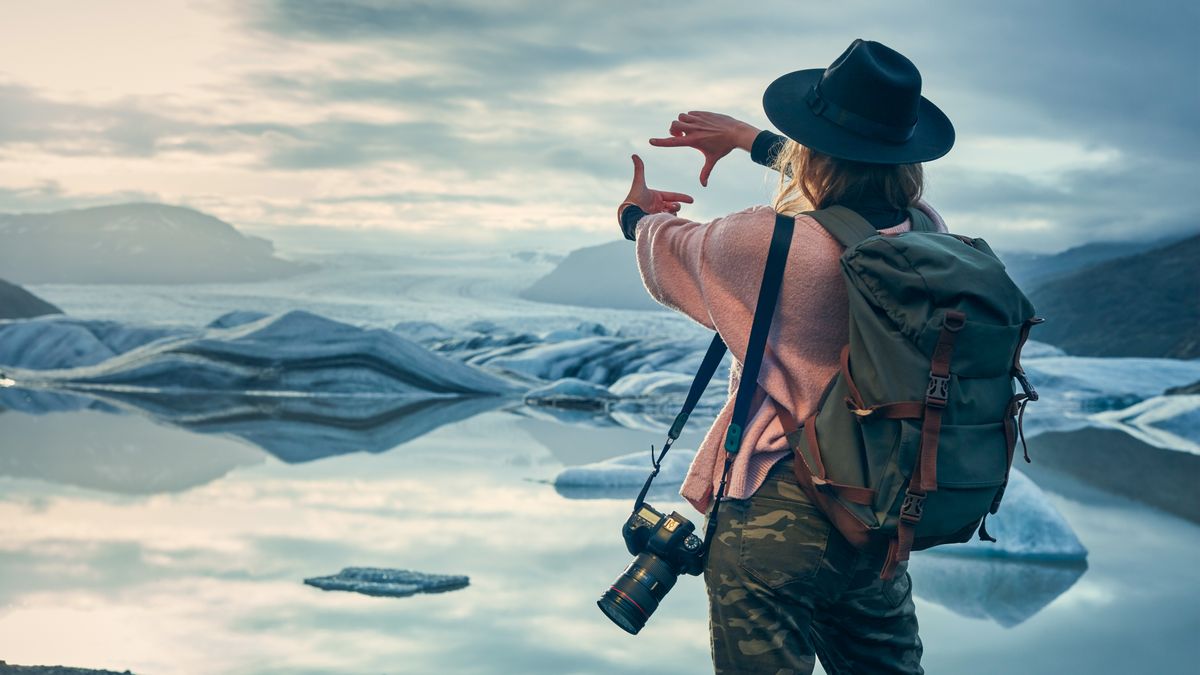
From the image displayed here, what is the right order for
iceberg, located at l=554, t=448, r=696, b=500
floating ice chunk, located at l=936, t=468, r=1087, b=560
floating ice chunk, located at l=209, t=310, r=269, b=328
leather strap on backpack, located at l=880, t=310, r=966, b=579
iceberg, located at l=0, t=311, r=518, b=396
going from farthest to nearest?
floating ice chunk, located at l=209, t=310, r=269, b=328, iceberg, located at l=0, t=311, r=518, b=396, iceberg, located at l=554, t=448, r=696, b=500, floating ice chunk, located at l=936, t=468, r=1087, b=560, leather strap on backpack, located at l=880, t=310, r=966, b=579

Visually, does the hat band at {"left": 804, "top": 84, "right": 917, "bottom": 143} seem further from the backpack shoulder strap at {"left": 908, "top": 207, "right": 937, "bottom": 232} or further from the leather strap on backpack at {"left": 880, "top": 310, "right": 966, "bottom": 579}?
the leather strap on backpack at {"left": 880, "top": 310, "right": 966, "bottom": 579}

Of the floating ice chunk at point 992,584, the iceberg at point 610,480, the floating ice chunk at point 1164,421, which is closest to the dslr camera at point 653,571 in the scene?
the floating ice chunk at point 992,584

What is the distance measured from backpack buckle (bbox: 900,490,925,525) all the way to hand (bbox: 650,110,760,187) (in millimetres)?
644

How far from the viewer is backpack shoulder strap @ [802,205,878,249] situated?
1670mm

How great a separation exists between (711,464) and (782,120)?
49 cm

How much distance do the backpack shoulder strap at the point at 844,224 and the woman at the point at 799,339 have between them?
0.06ft

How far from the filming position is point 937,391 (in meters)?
1.55

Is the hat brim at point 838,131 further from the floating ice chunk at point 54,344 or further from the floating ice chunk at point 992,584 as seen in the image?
the floating ice chunk at point 54,344

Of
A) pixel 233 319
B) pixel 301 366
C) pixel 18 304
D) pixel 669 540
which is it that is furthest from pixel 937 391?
pixel 18 304

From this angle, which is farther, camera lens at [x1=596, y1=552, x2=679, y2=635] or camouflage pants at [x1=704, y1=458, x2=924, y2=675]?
camera lens at [x1=596, y1=552, x2=679, y2=635]

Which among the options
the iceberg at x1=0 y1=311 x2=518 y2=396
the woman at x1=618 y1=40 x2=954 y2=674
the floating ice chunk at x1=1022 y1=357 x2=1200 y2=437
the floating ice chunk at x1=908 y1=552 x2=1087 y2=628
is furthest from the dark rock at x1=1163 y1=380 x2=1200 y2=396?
the woman at x1=618 y1=40 x2=954 y2=674

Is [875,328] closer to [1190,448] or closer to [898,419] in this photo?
[898,419]

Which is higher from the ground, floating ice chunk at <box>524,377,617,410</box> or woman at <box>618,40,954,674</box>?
floating ice chunk at <box>524,377,617,410</box>

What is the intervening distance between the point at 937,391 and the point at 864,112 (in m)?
0.42
